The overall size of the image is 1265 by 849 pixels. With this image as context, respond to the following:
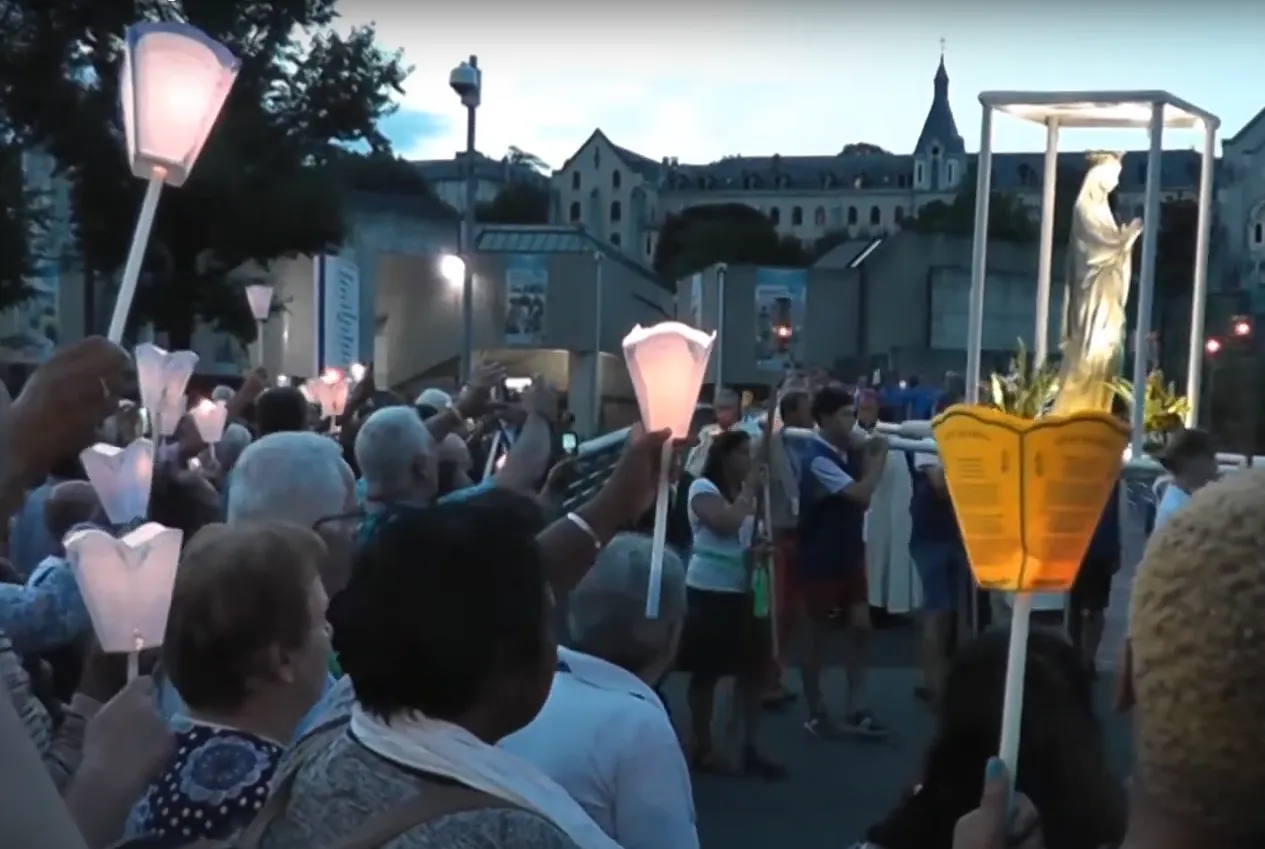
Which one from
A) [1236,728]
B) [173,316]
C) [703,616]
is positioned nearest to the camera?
[1236,728]

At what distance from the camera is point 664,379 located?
3.68 metres

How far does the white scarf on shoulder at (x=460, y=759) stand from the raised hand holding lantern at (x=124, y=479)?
2.48 m

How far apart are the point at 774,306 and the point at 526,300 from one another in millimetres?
6478

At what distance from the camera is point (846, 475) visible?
891 cm

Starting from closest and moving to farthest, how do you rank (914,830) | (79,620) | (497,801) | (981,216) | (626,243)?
(497,801), (914,830), (79,620), (981,216), (626,243)

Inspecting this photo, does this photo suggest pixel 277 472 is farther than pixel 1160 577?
Yes

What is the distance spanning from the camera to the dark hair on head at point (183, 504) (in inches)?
197

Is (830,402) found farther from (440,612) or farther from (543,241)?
(543,241)

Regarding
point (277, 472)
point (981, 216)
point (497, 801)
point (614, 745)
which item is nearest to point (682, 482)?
point (981, 216)

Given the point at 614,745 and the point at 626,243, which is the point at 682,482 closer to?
the point at 614,745

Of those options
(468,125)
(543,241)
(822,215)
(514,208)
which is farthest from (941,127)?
(468,125)

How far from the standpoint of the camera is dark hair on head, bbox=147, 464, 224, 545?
5000mm

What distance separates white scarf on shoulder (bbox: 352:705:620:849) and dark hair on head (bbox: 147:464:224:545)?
2987 mm

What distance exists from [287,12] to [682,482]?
1096 inches
